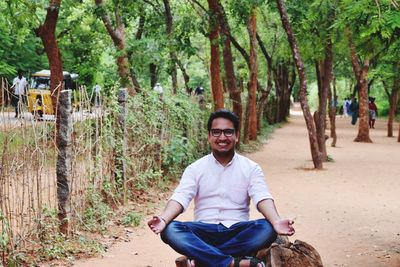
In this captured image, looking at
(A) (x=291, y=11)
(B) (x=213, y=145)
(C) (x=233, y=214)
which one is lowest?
(C) (x=233, y=214)

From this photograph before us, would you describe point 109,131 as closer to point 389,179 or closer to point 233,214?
point 233,214

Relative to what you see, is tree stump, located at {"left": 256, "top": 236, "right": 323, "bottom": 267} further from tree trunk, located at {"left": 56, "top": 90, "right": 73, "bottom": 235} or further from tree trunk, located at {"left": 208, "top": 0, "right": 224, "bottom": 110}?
tree trunk, located at {"left": 208, "top": 0, "right": 224, "bottom": 110}

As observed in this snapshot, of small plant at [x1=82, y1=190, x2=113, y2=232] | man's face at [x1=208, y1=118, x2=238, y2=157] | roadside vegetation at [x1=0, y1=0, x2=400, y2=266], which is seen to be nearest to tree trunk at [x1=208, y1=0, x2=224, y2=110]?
roadside vegetation at [x1=0, y1=0, x2=400, y2=266]

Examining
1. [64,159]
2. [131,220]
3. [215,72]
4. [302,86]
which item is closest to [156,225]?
[64,159]

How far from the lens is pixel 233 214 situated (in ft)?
16.0

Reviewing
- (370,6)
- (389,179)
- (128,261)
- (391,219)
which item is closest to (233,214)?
(128,261)

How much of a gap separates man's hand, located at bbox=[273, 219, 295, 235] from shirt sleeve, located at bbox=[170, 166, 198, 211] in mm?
728

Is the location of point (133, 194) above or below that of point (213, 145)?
below

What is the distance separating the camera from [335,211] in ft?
34.9

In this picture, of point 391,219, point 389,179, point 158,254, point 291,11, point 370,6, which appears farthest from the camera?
point 291,11

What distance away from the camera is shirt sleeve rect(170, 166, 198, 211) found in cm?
481

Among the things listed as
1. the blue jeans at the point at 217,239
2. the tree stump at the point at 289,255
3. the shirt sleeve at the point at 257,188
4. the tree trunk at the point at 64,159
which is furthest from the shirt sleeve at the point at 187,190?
the tree trunk at the point at 64,159

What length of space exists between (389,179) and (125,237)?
332 inches

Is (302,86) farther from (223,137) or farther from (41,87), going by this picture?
(41,87)
